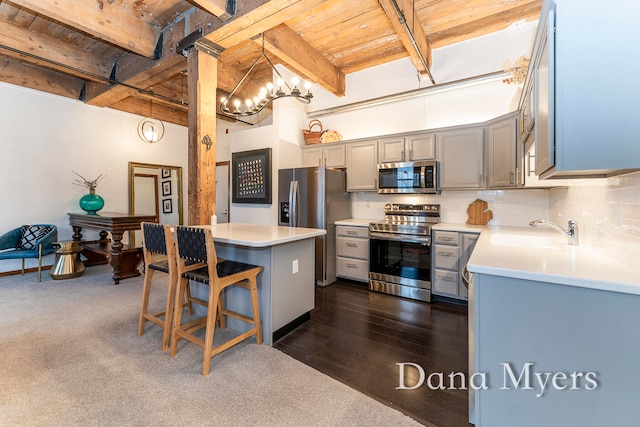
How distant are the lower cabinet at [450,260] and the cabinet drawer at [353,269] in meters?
0.89

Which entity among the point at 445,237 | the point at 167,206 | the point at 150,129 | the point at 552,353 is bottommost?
the point at 552,353

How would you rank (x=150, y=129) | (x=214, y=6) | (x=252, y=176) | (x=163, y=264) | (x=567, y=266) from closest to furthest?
(x=567, y=266), (x=163, y=264), (x=214, y=6), (x=252, y=176), (x=150, y=129)

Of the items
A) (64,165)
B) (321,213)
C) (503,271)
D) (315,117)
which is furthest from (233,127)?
(503,271)

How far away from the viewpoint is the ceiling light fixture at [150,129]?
19.4 feet

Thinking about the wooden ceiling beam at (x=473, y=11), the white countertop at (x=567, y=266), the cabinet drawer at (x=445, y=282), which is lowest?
the cabinet drawer at (x=445, y=282)

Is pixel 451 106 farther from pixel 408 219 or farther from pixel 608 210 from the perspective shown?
pixel 608 210

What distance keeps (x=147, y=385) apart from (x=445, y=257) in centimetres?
304

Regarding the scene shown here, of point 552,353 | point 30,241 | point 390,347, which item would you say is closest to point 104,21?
point 30,241

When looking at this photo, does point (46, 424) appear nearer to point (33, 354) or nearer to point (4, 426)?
point (4, 426)

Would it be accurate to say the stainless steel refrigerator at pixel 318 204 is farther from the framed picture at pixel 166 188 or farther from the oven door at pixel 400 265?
the framed picture at pixel 166 188

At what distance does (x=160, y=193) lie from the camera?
7289mm

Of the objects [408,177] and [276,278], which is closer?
[276,278]

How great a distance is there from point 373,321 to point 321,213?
5.40 feet

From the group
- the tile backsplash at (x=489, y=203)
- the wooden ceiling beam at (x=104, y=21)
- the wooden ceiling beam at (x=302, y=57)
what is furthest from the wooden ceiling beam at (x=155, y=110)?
the tile backsplash at (x=489, y=203)
